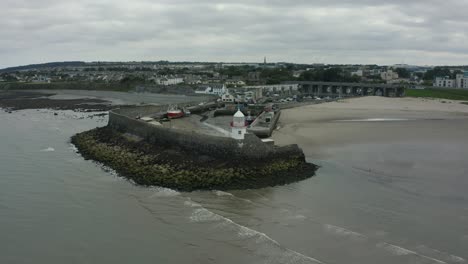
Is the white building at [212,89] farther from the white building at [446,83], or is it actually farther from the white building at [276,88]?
the white building at [446,83]

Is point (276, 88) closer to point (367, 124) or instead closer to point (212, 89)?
point (212, 89)

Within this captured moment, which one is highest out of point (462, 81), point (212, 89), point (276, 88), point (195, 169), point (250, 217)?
point (462, 81)

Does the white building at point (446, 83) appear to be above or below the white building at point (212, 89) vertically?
above

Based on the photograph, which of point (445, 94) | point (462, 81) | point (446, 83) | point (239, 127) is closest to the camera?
point (239, 127)

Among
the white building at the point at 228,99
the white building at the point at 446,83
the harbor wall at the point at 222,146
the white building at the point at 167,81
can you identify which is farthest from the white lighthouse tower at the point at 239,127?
the white building at the point at 167,81

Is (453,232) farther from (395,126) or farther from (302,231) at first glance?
(395,126)

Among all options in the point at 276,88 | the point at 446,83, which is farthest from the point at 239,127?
the point at 446,83
